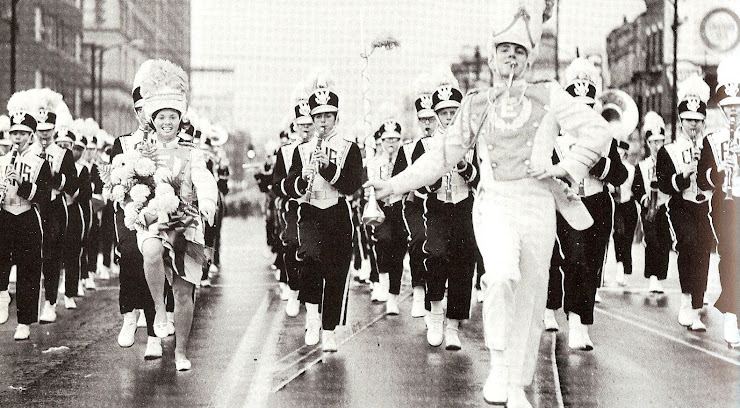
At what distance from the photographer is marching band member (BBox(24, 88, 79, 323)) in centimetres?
1143

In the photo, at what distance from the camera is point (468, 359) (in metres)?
9.28

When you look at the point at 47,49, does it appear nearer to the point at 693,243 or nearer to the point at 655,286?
the point at 655,286

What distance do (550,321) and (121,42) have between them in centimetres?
4442

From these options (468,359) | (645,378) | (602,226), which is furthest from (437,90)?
(645,378)

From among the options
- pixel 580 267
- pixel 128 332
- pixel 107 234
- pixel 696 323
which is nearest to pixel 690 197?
pixel 696 323

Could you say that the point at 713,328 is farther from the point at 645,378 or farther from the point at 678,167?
the point at 645,378

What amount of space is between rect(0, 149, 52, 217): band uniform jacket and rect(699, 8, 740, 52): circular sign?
26998 millimetres

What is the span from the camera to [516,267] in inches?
269

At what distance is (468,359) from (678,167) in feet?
10.8

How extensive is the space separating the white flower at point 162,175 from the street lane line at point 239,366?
150 centimetres

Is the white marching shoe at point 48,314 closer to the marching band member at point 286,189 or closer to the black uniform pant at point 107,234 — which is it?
the marching band member at point 286,189

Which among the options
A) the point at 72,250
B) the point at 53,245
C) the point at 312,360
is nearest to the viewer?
the point at 312,360

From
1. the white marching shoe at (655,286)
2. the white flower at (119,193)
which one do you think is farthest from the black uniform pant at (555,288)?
the white marching shoe at (655,286)

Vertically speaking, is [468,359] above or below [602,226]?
below
